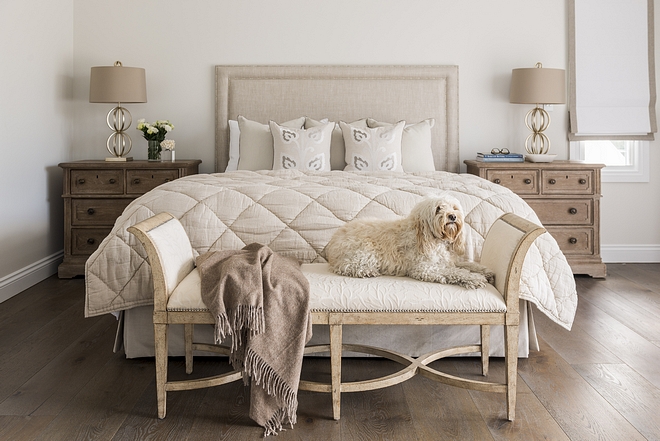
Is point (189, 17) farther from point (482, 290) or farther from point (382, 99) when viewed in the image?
point (482, 290)

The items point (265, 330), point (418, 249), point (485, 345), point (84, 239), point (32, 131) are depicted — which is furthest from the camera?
point (84, 239)

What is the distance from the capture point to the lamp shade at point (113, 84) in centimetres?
442

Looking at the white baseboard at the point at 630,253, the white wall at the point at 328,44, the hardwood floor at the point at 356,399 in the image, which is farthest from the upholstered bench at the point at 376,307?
the white baseboard at the point at 630,253

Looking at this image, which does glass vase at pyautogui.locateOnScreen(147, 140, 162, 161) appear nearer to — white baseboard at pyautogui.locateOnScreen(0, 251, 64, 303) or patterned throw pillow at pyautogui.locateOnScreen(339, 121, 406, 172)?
white baseboard at pyautogui.locateOnScreen(0, 251, 64, 303)

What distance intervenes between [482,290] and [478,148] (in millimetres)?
3070

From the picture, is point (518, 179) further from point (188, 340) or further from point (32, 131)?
point (32, 131)

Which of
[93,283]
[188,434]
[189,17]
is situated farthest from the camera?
[189,17]

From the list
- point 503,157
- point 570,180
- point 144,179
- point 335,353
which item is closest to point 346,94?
point 503,157

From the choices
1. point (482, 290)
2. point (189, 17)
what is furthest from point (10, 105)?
point (482, 290)

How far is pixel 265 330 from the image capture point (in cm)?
196

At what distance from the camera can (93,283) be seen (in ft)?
8.23

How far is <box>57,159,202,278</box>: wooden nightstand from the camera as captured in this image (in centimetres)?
426

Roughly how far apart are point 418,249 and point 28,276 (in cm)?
298

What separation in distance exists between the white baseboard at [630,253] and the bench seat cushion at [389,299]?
10.7ft
